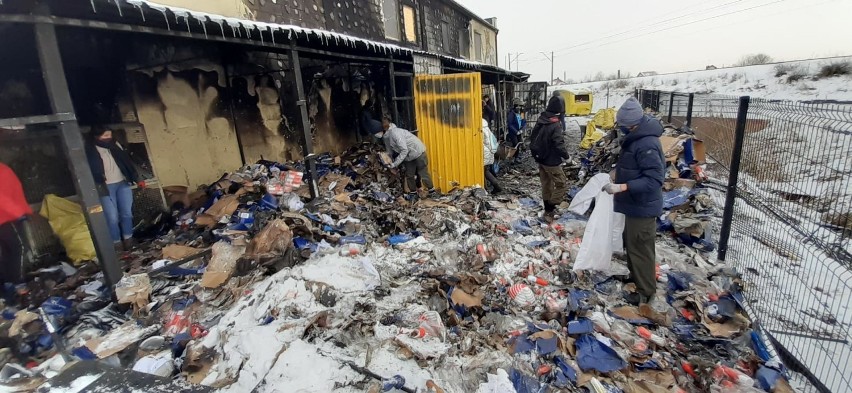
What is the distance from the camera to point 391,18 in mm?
Answer: 10664

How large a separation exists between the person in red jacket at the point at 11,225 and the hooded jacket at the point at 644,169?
5.79 meters

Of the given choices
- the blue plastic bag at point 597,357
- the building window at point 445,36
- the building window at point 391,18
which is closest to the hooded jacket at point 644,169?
the blue plastic bag at point 597,357

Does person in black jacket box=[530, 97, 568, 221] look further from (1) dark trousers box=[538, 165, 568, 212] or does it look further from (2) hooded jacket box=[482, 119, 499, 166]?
(2) hooded jacket box=[482, 119, 499, 166]

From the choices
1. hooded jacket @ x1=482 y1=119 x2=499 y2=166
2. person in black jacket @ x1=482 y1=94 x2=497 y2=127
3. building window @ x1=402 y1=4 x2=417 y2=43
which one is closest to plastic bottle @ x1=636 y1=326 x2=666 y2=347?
hooded jacket @ x1=482 y1=119 x2=499 y2=166

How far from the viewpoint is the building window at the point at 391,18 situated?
10.4m

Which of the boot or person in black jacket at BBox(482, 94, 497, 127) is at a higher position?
person in black jacket at BBox(482, 94, 497, 127)

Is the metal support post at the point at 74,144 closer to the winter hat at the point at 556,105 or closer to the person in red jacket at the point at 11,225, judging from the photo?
the person in red jacket at the point at 11,225

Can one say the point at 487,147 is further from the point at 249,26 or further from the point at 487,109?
the point at 249,26

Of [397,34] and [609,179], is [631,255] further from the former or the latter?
[397,34]

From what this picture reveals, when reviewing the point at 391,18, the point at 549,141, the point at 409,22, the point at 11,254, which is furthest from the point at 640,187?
the point at 409,22

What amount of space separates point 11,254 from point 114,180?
1.20m

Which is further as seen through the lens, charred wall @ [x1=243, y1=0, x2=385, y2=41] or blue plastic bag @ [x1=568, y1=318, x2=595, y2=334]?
charred wall @ [x1=243, y1=0, x2=385, y2=41]

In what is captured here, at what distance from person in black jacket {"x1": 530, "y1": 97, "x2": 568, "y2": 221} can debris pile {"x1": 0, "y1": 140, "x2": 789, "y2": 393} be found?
0.90 m

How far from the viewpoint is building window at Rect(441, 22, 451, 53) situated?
13.9m
